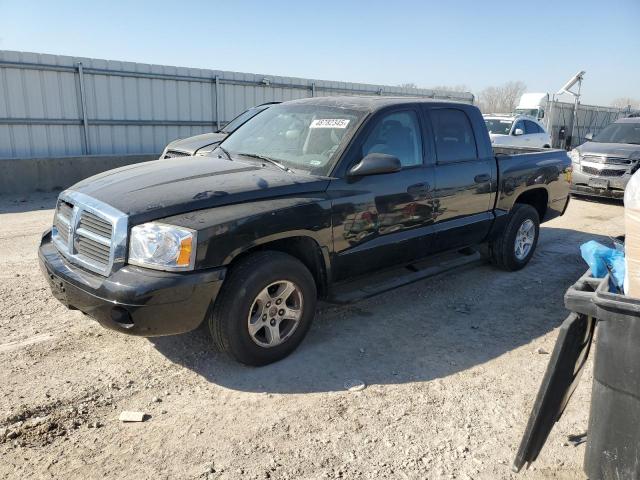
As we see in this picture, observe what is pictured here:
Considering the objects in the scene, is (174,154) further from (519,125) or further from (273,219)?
(519,125)

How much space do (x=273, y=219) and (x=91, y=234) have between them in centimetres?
122

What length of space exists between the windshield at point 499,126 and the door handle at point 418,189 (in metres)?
11.9

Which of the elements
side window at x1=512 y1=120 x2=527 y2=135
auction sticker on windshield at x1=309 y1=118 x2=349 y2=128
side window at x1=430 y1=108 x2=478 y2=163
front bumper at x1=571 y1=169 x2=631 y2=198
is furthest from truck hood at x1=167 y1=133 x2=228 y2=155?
side window at x1=512 y1=120 x2=527 y2=135

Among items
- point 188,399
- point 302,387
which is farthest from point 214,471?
point 302,387

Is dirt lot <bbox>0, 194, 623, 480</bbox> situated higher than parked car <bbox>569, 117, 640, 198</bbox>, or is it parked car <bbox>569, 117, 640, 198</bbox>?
parked car <bbox>569, 117, 640, 198</bbox>

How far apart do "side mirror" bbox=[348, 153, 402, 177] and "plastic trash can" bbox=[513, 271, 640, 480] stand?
1795 mm

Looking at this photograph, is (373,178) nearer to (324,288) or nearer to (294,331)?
(324,288)

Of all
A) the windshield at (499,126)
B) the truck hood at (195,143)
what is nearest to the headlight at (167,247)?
the truck hood at (195,143)

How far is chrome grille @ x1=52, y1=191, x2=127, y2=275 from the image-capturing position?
10.6 feet

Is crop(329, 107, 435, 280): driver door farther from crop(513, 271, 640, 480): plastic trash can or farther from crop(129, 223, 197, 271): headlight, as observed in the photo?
crop(513, 271, 640, 480): plastic trash can

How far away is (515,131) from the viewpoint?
48.9 feet

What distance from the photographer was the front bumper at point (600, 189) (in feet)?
35.2

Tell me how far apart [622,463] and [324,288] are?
7.54ft

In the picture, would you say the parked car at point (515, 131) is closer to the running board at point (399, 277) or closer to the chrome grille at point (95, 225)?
the running board at point (399, 277)
